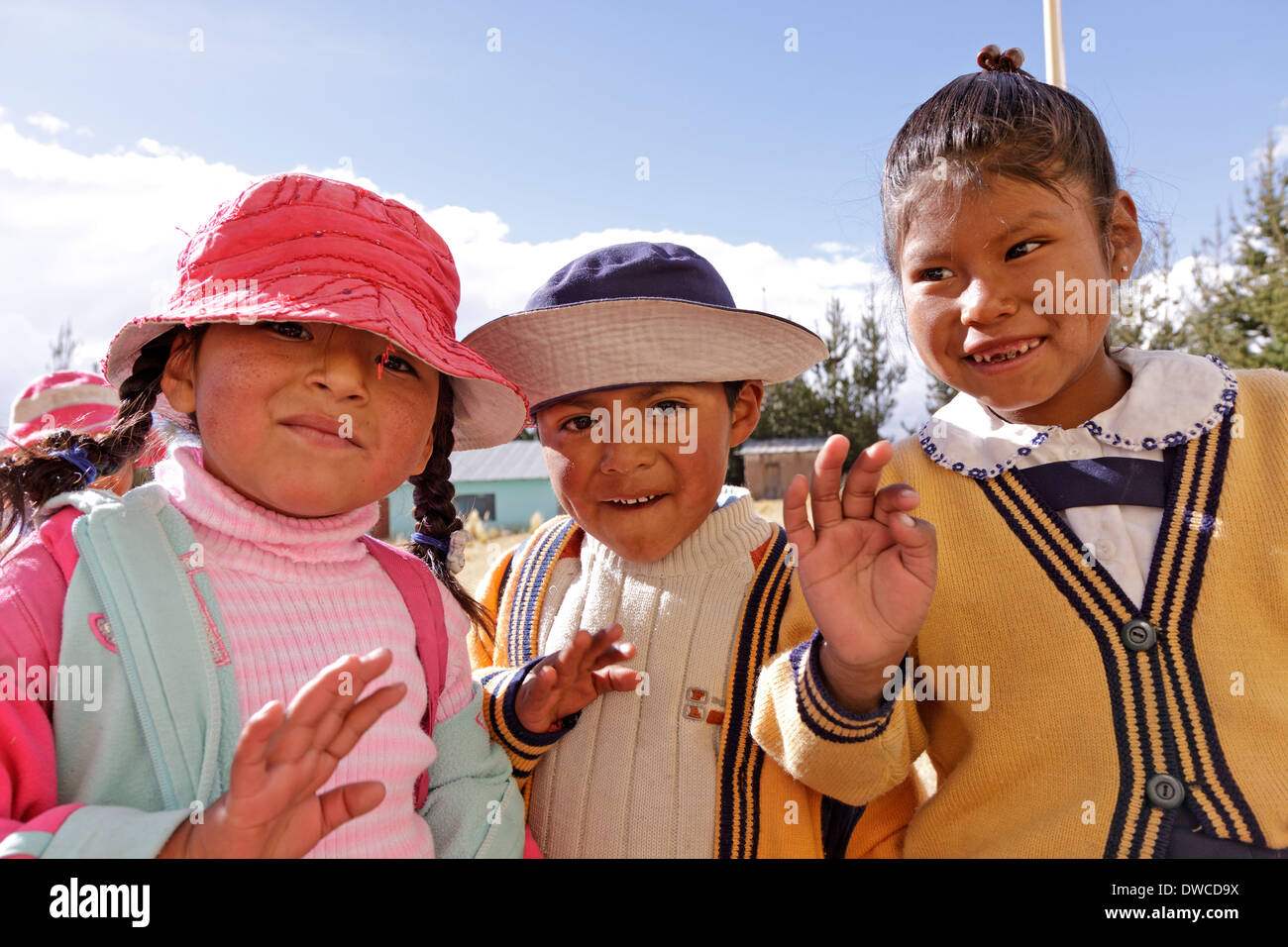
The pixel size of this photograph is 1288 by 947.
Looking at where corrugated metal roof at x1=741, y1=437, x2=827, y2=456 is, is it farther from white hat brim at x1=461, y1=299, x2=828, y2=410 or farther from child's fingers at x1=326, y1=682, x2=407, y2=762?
child's fingers at x1=326, y1=682, x2=407, y2=762

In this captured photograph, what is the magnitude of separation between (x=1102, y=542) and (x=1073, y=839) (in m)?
0.59

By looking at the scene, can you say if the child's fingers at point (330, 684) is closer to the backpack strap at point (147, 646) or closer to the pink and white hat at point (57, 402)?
the backpack strap at point (147, 646)

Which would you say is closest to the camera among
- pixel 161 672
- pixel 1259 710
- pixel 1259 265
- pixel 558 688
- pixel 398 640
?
pixel 161 672

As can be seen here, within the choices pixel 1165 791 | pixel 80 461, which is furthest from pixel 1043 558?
pixel 80 461

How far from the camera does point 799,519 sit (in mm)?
1647

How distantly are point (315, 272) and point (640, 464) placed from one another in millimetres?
809

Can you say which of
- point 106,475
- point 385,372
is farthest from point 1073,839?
point 106,475

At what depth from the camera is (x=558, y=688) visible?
1896mm

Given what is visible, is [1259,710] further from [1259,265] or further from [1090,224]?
[1259,265]

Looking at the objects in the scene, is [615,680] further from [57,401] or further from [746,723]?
[57,401]

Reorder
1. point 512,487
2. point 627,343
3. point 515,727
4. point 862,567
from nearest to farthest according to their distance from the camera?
point 862,567
point 515,727
point 627,343
point 512,487

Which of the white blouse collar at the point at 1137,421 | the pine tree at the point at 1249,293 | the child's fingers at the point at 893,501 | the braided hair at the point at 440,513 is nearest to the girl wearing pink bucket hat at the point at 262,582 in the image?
the braided hair at the point at 440,513

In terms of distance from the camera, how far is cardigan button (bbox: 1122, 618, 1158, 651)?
1.70 meters

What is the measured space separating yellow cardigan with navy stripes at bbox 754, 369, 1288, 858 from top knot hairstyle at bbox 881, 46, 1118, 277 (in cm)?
59
